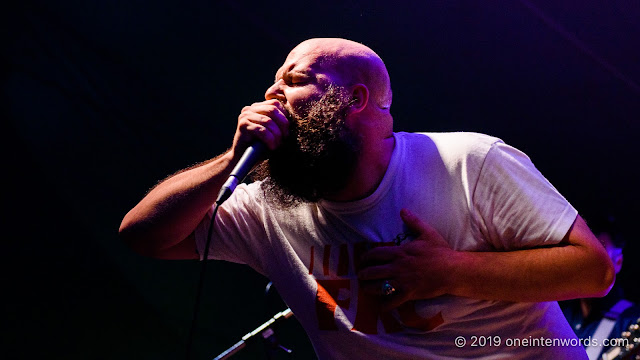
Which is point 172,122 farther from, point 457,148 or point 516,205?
point 516,205

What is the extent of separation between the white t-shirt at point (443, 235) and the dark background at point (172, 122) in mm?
1227

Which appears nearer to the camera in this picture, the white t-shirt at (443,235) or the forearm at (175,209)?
the white t-shirt at (443,235)

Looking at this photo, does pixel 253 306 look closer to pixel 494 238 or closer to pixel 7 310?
pixel 7 310

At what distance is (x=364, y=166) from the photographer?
56.2 inches

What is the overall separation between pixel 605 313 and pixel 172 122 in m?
2.90

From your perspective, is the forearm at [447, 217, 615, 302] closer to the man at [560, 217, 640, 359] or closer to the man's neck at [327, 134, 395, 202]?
the man's neck at [327, 134, 395, 202]

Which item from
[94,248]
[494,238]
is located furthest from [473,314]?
[94,248]

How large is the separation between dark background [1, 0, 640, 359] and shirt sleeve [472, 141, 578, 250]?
4.54 ft

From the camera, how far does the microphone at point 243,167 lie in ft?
3.75

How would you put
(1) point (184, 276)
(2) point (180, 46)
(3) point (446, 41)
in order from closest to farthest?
(3) point (446, 41) < (2) point (180, 46) < (1) point (184, 276)

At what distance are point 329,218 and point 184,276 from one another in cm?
206

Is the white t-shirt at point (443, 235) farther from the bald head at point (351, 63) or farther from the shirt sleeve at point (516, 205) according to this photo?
the bald head at point (351, 63)

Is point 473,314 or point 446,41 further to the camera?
point 446,41

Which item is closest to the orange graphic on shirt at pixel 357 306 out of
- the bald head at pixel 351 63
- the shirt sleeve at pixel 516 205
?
the shirt sleeve at pixel 516 205
